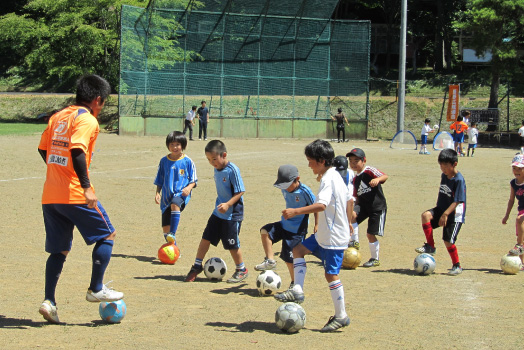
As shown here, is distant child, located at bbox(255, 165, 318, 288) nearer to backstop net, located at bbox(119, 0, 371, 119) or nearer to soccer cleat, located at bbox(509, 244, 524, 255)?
soccer cleat, located at bbox(509, 244, 524, 255)

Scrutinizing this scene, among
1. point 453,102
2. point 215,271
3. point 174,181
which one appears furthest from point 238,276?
point 453,102

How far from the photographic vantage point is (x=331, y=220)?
5441 millimetres

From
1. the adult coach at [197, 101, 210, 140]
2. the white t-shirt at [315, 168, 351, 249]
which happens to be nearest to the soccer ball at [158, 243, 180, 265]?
the white t-shirt at [315, 168, 351, 249]

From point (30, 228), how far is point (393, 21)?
1892 inches

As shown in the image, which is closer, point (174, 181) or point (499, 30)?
point (174, 181)

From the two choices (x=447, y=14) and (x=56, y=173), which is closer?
(x=56, y=173)

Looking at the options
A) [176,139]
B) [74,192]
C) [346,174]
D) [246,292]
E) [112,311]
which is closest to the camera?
[74,192]

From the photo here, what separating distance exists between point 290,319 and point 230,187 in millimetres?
2249

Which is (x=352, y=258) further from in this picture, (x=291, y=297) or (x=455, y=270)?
(x=291, y=297)

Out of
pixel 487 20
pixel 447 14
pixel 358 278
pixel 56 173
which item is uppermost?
pixel 447 14

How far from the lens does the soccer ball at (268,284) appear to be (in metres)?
6.52

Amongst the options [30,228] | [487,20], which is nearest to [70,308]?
[30,228]

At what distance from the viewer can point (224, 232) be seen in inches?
282

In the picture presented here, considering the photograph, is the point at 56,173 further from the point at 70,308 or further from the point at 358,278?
the point at 358,278
